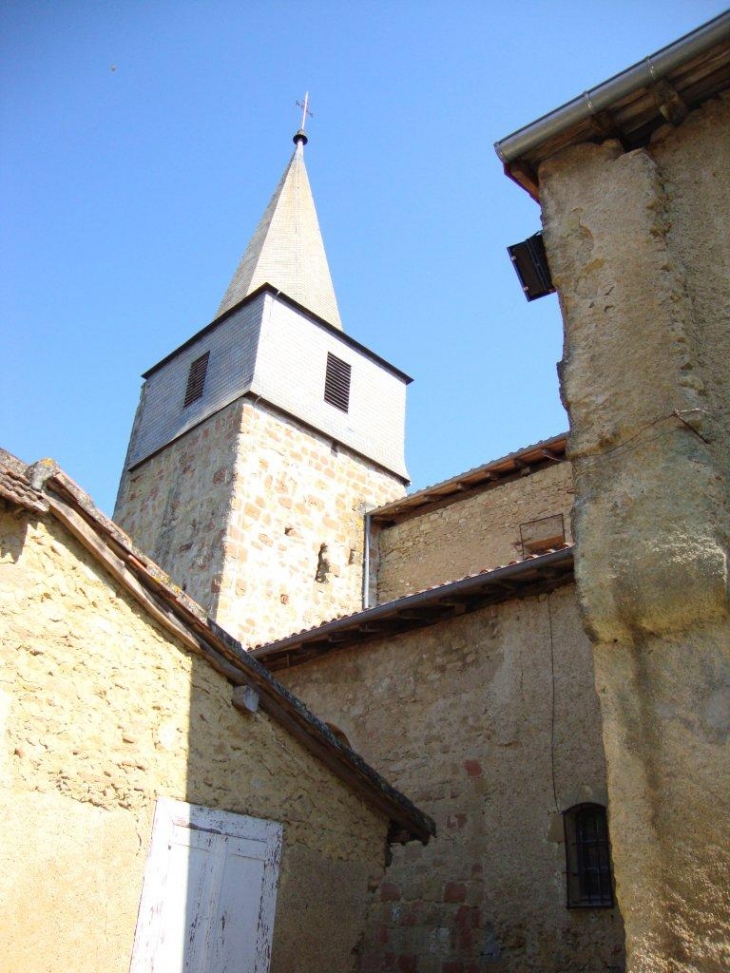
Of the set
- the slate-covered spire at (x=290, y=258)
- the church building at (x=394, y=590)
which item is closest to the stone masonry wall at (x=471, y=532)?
the church building at (x=394, y=590)

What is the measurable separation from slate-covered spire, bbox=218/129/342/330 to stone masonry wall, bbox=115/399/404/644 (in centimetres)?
363

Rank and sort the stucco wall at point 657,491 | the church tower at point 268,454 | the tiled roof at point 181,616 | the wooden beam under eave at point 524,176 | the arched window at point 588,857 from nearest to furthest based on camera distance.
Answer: the stucco wall at point 657,491 < the tiled roof at point 181,616 < the wooden beam under eave at point 524,176 < the arched window at point 588,857 < the church tower at point 268,454

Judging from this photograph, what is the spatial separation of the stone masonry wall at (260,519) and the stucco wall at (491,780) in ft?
15.6

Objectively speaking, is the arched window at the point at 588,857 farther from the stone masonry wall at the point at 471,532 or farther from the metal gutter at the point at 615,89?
the metal gutter at the point at 615,89

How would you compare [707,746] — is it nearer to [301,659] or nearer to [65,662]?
[65,662]

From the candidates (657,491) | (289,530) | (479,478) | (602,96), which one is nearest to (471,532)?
(479,478)

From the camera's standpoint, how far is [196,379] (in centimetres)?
1775

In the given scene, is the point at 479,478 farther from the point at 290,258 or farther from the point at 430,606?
the point at 290,258

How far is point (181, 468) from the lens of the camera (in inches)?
647

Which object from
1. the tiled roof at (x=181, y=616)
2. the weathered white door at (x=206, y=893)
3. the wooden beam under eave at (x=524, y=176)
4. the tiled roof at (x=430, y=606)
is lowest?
the weathered white door at (x=206, y=893)

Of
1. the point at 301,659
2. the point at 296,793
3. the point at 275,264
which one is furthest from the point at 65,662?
the point at 275,264

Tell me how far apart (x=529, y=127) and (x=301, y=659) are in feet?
23.9

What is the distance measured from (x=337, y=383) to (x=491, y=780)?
10.7 meters

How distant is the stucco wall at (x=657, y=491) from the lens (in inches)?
126
